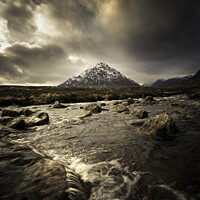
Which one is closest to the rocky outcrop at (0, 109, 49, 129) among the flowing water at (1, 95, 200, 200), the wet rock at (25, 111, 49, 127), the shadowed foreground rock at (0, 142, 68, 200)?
the wet rock at (25, 111, 49, 127)

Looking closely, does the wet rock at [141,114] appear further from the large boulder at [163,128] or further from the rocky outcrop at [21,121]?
the rocky outcrop at [21,121]

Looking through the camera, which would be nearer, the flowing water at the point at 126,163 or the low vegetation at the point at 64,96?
the flowing water at the point at 126,163

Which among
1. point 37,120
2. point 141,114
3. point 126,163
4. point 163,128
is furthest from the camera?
point 141,114

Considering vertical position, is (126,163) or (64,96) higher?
(64,96)

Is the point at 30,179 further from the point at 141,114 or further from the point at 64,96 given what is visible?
the point at 64,96

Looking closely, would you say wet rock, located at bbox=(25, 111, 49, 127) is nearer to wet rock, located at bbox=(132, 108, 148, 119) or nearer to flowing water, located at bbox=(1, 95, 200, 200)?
flowing water, located at bbox=(1, 95, 200, 200)

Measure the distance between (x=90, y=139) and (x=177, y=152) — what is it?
166 inches

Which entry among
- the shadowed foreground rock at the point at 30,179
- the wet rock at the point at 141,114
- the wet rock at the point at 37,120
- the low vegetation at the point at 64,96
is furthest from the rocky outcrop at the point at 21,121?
the low vegetation at the point at 64,96

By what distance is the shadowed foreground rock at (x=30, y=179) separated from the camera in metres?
2.42

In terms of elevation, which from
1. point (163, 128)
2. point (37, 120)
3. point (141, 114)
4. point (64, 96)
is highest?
point (64, 96)

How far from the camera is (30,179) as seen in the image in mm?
2936

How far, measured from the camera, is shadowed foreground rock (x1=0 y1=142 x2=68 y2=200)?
7.94ft

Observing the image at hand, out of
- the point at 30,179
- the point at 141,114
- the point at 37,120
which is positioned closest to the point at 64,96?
the point at 37,120

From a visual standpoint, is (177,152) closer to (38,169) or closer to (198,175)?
(198,175)
